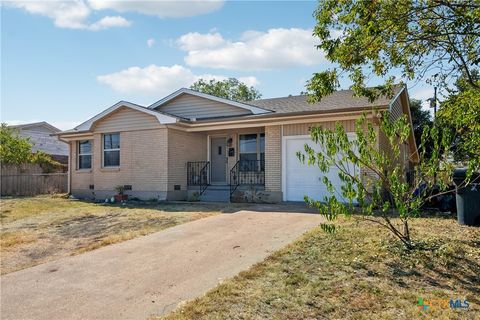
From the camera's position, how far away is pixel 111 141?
16.6m

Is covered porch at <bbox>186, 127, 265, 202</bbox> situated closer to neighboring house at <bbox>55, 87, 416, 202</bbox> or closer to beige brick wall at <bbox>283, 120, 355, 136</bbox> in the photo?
neighboring house at <bbox>55, 87, 416, 202</bbox>

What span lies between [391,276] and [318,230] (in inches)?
110

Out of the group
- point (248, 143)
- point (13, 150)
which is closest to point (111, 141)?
point (248, 143)

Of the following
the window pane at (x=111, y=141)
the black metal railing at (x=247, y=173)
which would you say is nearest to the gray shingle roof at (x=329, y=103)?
the black metal railing at (x=247, y=173)

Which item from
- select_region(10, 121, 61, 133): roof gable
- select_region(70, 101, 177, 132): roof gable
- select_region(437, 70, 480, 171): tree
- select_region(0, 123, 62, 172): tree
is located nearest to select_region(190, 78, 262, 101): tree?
select_region(10, 121, 61, 133): roof gable

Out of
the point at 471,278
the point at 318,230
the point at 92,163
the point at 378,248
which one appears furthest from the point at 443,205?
the point at 92,163

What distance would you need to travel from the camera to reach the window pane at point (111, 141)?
16.4m

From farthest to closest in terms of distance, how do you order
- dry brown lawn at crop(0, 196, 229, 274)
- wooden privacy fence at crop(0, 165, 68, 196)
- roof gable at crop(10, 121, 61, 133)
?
roof gable at crop(10, 121, 61, 133)
wooden privacy fence at crop(0, 165, 68, 196)
dry brown lawn at crop(0, 196, 229, 274)

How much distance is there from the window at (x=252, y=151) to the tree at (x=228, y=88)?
2738 cm

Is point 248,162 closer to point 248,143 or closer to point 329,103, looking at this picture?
point 248,143

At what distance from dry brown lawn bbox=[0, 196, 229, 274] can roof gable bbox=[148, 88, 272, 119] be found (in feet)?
15.9

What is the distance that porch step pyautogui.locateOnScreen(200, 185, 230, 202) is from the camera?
14.3 m

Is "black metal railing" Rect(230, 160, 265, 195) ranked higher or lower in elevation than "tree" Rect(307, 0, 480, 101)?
lower

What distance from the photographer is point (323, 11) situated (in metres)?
6.99
